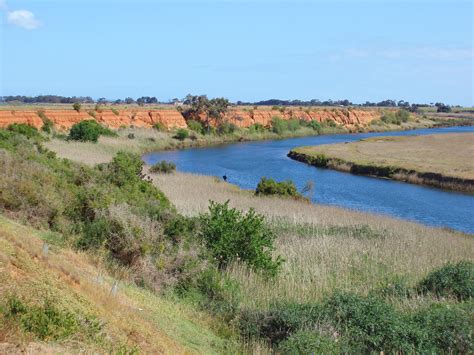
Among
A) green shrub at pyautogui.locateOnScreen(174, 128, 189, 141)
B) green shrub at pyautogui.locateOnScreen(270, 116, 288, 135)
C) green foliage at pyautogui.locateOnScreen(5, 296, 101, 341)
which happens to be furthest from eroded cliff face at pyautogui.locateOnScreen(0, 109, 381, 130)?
green foliage at pyautogui.locateOnScreen(5, 296, 101, 341)

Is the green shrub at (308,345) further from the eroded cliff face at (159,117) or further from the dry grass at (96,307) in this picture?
the eroded cliff face at (159,117)

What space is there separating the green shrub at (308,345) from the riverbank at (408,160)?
34.2 m

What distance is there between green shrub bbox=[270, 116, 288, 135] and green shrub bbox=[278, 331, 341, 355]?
9072cm

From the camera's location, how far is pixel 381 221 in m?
23.7

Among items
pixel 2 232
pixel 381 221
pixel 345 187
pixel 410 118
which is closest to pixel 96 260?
pixel 2 232

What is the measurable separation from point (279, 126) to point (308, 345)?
303 ft

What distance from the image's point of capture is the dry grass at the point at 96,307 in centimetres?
593

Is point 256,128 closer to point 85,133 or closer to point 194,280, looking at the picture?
point 85,133

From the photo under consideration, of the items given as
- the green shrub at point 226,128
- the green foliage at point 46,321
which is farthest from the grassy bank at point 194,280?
the green shrub at point 226,128

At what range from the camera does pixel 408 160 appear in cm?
5288

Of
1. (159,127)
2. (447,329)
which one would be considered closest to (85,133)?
(159,127)

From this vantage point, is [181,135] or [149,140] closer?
[149,140]

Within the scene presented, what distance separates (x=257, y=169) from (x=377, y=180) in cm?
1098

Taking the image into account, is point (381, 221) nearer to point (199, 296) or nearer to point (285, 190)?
point (285, 190)
